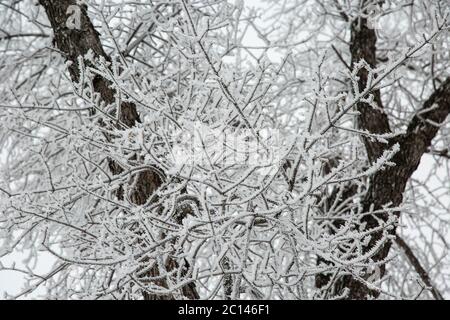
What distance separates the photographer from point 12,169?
5.56 metres

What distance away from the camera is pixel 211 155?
309 cm

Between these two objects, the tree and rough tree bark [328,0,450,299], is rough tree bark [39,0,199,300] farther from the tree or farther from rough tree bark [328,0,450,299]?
rough tree bark [328,0,450,299]

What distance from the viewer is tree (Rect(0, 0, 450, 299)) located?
2.85m

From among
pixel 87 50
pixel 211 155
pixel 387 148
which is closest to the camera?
pixel 211 155

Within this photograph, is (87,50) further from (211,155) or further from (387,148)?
(387,148)

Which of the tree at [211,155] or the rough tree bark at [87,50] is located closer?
the tree at [211,155]

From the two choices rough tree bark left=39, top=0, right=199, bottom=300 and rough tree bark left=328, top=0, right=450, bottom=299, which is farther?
rough tree bark left=328, top=0, right=450, bottom=299

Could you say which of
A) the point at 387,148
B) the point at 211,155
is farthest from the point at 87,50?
the point at 387,148

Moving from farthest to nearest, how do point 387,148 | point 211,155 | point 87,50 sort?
point 387,148, point 87,50, point 211,155

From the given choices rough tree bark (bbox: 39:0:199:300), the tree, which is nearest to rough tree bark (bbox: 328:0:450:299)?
the tree

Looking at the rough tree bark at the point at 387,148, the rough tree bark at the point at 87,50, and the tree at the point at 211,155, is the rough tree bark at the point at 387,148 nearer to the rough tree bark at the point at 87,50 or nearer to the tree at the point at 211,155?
the tree at the point at 211,155

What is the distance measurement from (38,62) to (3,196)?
2.67 m

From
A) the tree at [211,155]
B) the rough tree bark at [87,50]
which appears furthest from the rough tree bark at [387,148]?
the rough tree bark at [87,50]

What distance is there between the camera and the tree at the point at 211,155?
285 centimetres
